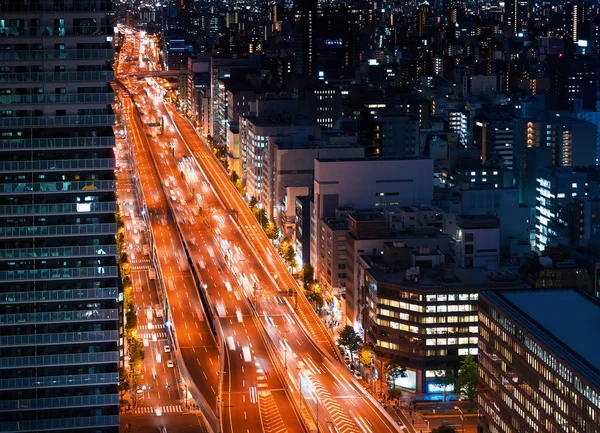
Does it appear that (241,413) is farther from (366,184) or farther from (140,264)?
(140,264)

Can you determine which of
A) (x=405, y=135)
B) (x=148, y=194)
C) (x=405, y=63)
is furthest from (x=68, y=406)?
(x=405, y=63)

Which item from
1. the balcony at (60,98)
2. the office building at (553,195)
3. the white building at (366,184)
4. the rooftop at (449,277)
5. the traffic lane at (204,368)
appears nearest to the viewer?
the balcony at (60,98)

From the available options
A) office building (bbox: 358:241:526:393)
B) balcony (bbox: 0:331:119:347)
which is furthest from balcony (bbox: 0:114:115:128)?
office building (bbox: 358:241:526:393)

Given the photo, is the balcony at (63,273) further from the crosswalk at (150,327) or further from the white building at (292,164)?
the white building at (292,164)

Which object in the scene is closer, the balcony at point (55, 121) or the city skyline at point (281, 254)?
the balcony at point (55, 121)

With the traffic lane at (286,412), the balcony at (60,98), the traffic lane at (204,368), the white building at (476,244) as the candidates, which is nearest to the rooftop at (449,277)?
the white building at (476,244)

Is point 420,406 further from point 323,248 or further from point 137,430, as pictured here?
point 323,248

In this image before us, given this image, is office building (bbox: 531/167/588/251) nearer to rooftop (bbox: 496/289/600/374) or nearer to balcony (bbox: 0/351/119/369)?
rooftop (bbox: 496/289/600/374)
